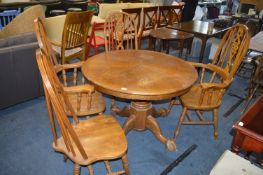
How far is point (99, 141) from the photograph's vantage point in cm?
149

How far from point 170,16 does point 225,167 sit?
4.13m

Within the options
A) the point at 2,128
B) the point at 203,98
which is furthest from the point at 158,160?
the point at 2,128

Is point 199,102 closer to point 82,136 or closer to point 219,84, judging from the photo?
point 219,84

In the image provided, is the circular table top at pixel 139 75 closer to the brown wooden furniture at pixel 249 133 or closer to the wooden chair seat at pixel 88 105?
the wooden chair seat at pixel 88 105

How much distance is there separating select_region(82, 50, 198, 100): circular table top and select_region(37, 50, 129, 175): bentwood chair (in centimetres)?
26

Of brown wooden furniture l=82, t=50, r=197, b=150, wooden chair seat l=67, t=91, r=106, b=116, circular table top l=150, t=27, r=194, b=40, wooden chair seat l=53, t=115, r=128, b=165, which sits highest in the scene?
circular table top l=150, t=27, r=194, b=40

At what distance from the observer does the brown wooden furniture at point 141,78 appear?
5.16 feet

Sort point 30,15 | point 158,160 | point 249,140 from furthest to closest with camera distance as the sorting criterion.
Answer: point 30,15 < point 158,160 < point 249,140

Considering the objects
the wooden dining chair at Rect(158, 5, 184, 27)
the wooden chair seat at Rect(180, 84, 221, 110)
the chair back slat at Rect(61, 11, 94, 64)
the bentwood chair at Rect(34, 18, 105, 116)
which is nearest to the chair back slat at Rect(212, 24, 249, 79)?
the wooden chair seat at Rect(180, 84, 221, 110)

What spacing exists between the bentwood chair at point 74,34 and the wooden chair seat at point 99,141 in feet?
4.30

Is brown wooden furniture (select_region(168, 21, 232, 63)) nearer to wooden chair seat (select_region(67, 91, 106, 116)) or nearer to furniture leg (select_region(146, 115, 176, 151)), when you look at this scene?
furniture leg (select_region(146, 115, 176, 151))

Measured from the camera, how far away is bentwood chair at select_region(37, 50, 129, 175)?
1.20m

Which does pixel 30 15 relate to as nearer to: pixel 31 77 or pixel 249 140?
pixel 31 77

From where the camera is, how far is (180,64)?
2.05m
